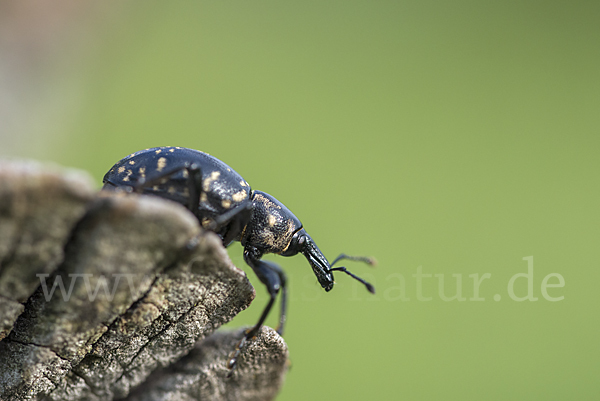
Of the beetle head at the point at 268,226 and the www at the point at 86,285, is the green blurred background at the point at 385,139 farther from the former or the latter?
the www at the point at 86,285

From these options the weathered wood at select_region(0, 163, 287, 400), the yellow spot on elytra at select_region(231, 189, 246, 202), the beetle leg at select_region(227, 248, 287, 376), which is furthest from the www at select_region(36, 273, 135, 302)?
the yellow spot on elytra at select_region(231, 189, 246, 202)

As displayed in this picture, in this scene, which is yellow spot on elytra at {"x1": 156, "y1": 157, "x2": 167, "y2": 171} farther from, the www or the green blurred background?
the www

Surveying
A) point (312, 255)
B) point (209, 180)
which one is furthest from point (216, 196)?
point (312, 255)

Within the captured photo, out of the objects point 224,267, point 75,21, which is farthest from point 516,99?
point 75,21

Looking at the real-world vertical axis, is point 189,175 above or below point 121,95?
above

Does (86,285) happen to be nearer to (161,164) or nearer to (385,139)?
(161,164)

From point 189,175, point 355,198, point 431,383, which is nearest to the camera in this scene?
point 189,175

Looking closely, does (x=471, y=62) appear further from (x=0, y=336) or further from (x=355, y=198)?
(x=0, y=336)
